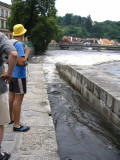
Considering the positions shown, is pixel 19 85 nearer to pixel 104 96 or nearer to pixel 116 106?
pixel 116 106

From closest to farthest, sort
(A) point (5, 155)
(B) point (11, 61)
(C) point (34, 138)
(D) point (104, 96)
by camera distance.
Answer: (B) point (11, 61) < (A) point (5, 155) < (C) point (34, 138) < (D) point (104, 96)

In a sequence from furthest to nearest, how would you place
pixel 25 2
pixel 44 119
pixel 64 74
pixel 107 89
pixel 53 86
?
pixel 25 2 → pixel 64 74 → pixel 53 86 → pixel 107 89 → pixel 44 119

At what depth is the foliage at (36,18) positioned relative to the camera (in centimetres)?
3372

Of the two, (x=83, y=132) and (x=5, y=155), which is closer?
(x=5, y=155)

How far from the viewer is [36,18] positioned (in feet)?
117

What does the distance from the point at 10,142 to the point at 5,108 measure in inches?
33.0

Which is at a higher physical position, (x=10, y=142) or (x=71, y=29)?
(x=71, y=29)

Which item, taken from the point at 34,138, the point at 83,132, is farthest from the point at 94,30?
the point at 34,138

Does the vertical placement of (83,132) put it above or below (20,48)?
below

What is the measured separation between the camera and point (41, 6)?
35.6 m

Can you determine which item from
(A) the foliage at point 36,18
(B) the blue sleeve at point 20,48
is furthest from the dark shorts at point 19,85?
(A) the foliage at point 36,18

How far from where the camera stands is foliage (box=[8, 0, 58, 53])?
3372cm

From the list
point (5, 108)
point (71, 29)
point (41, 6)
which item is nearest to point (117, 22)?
point (71, 29)

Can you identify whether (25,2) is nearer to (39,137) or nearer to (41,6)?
(41,6)
